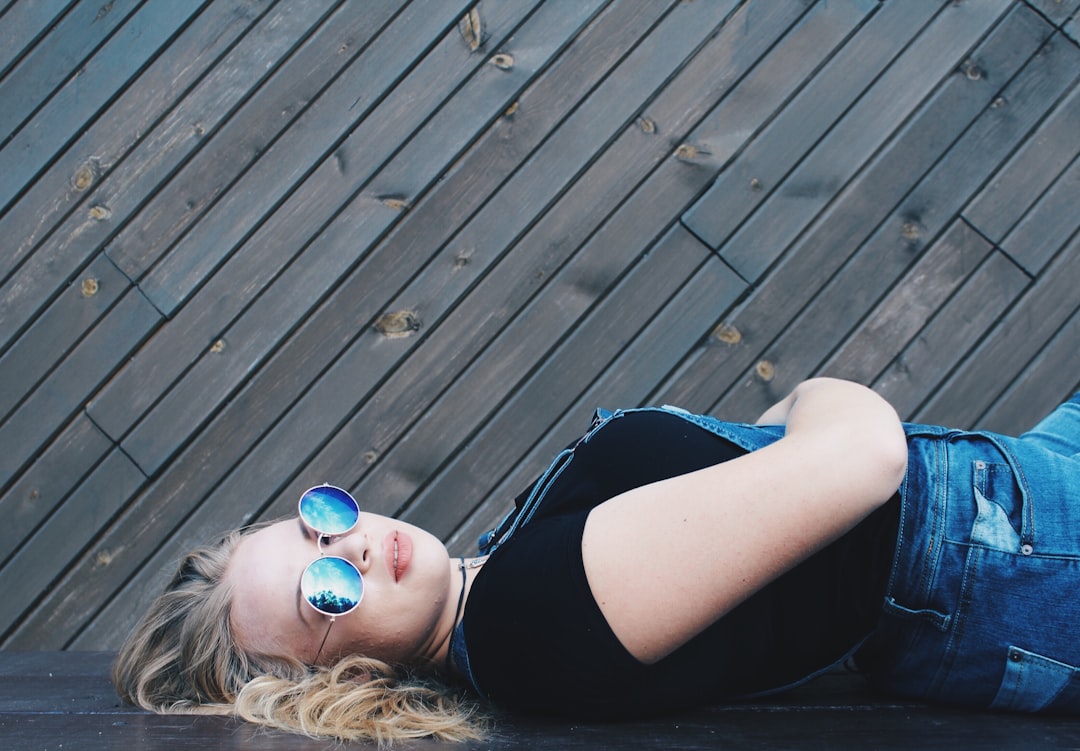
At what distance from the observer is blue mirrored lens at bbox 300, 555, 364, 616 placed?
143 centimetres

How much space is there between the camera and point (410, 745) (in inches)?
50.3

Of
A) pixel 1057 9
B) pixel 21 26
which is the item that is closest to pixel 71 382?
pixel 21 26

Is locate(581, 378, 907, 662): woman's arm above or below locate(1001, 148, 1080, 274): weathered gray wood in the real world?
below

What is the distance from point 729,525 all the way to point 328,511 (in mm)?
676

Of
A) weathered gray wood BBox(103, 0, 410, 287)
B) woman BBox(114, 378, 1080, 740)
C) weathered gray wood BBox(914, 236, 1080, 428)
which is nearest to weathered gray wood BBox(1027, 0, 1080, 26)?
weathered gray wood BBox(914, 236, 1080, 428)

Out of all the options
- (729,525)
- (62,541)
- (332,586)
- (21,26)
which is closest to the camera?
(729,525)

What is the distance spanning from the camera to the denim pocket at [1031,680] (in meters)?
1.27

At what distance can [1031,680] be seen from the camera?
129 centimetres

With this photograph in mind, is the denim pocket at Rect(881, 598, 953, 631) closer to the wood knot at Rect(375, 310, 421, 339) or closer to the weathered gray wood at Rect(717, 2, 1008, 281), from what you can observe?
the weathered gray wood at Rect(717, 2, 1008, 281)

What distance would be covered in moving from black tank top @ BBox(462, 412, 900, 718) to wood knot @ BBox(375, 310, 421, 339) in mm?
1303

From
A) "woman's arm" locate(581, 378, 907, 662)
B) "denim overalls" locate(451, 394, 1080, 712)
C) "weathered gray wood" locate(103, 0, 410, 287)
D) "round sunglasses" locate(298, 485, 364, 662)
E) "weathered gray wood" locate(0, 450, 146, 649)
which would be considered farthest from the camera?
"weathered gray wood" locate(103, 0, 410, 287)

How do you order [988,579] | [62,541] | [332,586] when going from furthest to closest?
[62,541] → [332,586] → [988,579]

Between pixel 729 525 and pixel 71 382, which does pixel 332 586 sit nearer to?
pixel 729 525

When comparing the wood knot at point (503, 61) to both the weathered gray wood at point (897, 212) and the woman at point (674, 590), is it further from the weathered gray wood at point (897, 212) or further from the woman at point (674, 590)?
the woman at point (674, 590)
